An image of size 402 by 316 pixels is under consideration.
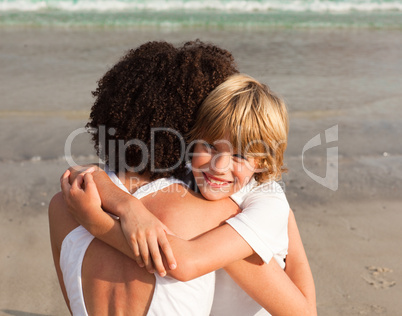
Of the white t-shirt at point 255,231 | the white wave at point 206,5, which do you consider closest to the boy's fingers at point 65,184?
the white t-shirt at point 255,231

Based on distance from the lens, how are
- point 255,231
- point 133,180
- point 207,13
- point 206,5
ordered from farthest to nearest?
point 206,5 < point 207,13 < point 133,180 < point 255,231

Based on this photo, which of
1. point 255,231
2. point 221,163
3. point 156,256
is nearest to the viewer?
point 156,256

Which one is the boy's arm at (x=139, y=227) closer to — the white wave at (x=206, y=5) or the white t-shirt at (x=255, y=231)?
the white t-shirt at (x=255, y=231)

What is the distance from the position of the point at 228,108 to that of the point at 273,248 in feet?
1.47

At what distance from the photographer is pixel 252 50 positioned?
941 cm

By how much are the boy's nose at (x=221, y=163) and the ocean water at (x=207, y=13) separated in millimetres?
10886

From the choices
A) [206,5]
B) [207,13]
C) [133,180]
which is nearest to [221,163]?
[133,180]

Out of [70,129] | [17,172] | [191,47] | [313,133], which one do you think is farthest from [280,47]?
[191,47]

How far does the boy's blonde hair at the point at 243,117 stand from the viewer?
176cm

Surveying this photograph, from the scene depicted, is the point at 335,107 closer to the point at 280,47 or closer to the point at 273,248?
the point at 280,47

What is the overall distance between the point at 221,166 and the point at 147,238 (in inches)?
17.8

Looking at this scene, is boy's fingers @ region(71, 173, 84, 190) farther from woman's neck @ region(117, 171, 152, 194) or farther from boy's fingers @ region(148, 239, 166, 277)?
boy's fingers @ region(148, 239, 166, 277)

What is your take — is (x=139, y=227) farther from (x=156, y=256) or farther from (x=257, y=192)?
(x=257, y=192)

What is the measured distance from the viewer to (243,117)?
1.82m
